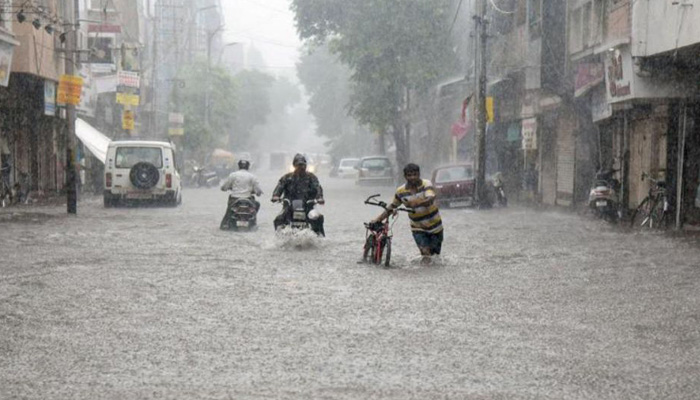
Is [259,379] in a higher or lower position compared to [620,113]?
lower

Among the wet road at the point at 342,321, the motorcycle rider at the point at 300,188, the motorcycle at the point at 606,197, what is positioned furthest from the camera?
the motorcycle at the point at 606,197

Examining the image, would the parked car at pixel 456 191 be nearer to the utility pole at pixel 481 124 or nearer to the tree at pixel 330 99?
the utility pole at pixel 481 124

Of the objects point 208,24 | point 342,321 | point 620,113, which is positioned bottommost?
point 342,321

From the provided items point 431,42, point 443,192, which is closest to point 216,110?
point 431,42

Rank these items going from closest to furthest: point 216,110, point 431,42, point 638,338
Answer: point 638,338, point 431,42, point 216,110

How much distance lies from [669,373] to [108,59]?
35.0m

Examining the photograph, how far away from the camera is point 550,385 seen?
6234mm

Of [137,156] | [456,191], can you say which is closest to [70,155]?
[137,156]

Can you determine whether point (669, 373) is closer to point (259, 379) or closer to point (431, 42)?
point (259, 379)

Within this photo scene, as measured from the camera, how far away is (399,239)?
18641 millimetres

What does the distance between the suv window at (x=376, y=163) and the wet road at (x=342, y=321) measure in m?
32.8

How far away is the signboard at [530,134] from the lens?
33.0 meters

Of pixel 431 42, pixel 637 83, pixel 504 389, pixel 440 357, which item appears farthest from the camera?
pixel 431 42

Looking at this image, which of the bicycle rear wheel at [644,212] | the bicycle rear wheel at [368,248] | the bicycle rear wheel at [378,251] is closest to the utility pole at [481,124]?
the bicycle rear wheel at [644,212]
